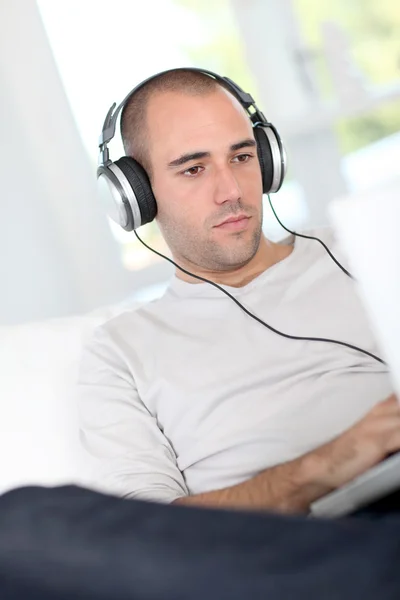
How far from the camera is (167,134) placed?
60.1 inches

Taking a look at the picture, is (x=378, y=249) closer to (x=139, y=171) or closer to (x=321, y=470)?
(x=321, y=470)

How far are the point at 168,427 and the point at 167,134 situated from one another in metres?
0.51

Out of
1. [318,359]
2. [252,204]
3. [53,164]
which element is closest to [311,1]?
[53,164]

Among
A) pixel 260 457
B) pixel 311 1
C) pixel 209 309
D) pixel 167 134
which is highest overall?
pixel 311 1

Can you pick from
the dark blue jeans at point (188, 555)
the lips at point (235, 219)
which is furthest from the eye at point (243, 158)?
the dark blue jeans at point (188, 555)

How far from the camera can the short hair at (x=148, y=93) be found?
1545 millimetres

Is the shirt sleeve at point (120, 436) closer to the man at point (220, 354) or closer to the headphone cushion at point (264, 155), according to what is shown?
the man at point (220, 354)

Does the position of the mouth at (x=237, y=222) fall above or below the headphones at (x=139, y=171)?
below

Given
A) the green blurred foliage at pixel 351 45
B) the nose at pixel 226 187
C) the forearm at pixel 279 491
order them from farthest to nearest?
the green blurred foliage at pixel 351 45, the nose at pixel 226 187, the forearm at pixel 279 491

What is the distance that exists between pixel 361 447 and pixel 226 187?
0.58 m

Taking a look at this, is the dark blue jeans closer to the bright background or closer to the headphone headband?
the headphone headband

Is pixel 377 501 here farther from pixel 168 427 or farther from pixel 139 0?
pixel 139 0

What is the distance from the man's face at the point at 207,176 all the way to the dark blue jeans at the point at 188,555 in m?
0.78

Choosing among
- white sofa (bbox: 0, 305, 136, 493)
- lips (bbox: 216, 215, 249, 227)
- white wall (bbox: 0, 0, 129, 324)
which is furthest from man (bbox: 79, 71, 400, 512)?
white wall (bbox: 0, 0, 129, 324)
